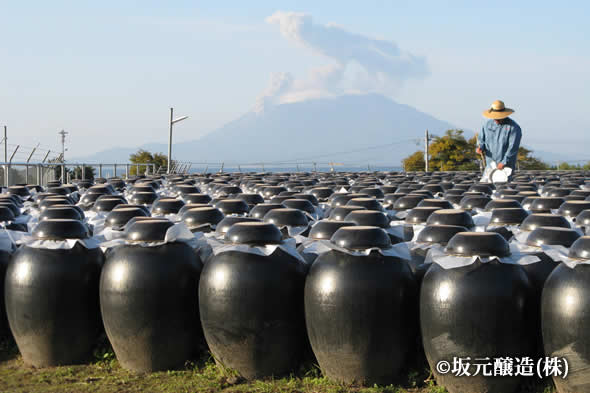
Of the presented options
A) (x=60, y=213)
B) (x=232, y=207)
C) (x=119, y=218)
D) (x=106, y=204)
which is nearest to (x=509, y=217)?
(x=232, y=207)

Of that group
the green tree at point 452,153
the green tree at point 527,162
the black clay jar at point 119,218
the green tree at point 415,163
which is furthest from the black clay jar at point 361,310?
the green tree at point 415,163

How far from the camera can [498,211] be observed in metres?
6.78

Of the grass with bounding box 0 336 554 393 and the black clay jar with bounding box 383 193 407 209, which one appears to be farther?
the black clay jar with bounding box 383 193 407 209

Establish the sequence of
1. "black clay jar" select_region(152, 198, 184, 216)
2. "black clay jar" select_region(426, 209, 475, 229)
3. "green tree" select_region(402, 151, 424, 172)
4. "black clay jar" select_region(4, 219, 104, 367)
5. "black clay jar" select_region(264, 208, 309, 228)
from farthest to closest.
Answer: "green tree" select_region(402, 151, 424, 172)
"black clay jar" select_region(152, 198, 184, 216)
"black clay jar" select_region(264, 208, 309, 228)
"black clay jar" select_region(426, 209, 475, 229)
"black clay jar" select_region(4, 219, 104, 367)

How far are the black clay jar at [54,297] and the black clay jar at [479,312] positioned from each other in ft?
9.30

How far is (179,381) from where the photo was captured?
4871 mm

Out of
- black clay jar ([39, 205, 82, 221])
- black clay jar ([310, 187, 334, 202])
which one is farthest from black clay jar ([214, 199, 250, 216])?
black clay jar ([310, 187, 334, 202])

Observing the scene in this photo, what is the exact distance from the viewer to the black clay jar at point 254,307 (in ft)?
15.1

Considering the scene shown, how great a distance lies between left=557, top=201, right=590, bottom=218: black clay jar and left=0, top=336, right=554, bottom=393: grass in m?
3.67

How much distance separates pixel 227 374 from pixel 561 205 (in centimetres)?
508

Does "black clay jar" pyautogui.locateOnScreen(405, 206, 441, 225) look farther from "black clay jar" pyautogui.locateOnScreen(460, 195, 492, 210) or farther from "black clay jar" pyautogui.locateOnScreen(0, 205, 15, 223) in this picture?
"black clay jar" pyautogui.locateOnScreen(0, 205, 15, 223)

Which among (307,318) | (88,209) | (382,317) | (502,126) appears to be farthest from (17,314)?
(502,126)

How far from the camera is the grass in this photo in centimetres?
458

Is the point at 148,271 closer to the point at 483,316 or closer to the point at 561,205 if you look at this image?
the point at 483,316
